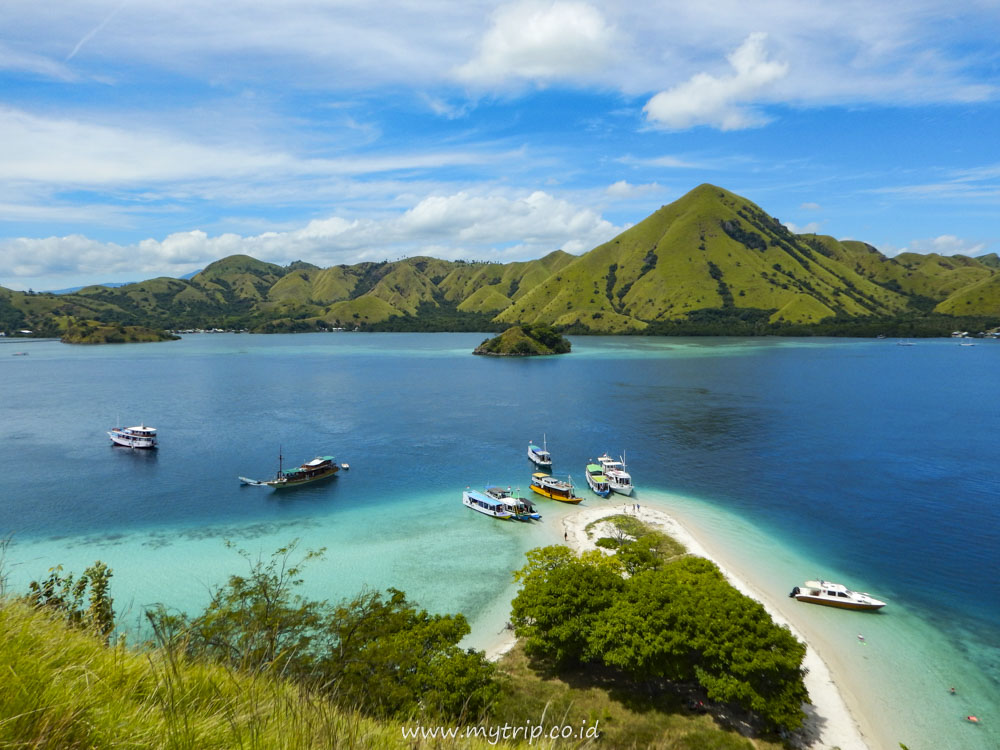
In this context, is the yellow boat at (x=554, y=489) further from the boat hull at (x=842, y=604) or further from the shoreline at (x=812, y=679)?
the boat hull at (x=842, y=604)

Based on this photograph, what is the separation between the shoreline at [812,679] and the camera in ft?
80.3

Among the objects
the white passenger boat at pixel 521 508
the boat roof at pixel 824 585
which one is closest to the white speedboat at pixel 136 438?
the white passenger boat at pixel 521 508

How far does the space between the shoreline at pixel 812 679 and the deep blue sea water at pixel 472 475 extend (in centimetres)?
387

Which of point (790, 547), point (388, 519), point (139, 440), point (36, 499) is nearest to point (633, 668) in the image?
point (790, 547)

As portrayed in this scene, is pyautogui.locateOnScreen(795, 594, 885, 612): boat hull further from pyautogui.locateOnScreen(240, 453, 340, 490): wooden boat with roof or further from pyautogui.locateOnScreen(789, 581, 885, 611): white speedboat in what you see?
pyautogui.locateOnScreen(240, 453, 340, 490): wooden boat with roof

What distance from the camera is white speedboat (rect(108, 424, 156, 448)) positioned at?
261ft

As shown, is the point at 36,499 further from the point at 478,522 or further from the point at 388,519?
the point at 478,522

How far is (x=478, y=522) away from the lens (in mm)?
53531

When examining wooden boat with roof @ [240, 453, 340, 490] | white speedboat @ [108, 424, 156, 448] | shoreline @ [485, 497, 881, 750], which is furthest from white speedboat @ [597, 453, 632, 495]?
white speedboat @ [108, 424, 156, 448]

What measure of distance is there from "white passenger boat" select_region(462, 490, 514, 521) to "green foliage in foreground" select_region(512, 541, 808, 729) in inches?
868

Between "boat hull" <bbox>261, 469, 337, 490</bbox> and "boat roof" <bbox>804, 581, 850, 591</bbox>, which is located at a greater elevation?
"boat roof" <bbox>804, 581, 850, 591</bbox>

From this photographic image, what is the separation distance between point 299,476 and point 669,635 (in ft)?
170

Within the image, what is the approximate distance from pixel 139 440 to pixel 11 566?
41020mm

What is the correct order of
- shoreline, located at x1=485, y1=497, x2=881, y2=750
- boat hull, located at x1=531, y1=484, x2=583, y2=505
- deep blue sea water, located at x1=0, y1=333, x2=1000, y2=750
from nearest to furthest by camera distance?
shoreline, located at x1=485, y1=497, x2=881, y2=750 < deep blue sea water, located at x1=0, y1=333, x2=1000, y2=750 < boat hull, located at x1=531, y1=484, x2=583, y2=505
